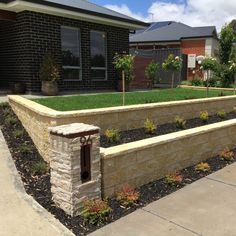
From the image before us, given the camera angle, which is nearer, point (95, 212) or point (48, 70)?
point (95, 212)

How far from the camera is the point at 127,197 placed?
189 inches

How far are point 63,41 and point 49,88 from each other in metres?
2.32

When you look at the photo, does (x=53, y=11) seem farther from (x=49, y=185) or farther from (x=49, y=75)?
(x=49, y=185)

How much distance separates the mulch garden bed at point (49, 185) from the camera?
435cm

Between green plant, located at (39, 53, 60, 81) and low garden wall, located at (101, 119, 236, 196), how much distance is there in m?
6.18

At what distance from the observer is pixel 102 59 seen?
1481 cm

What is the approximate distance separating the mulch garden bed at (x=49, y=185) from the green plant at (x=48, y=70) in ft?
13.5

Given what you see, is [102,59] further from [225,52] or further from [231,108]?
[225,52]

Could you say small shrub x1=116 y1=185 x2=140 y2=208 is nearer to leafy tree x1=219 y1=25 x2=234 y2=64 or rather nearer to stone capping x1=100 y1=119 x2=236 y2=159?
stone capping x1=100 y1=119 x2=236 y2=159

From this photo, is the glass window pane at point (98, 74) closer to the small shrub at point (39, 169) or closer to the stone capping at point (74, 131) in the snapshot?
the small shrub at point (39, 169)

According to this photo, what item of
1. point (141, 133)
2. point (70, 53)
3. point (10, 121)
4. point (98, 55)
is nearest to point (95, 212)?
point (141, 133)

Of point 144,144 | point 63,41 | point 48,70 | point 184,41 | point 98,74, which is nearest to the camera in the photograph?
point 144,144

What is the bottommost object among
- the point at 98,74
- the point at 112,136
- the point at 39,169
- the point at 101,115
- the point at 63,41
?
the point at 39,169

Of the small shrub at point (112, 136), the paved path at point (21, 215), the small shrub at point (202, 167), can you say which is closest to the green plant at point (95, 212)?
the paved path at point (21, 215)
